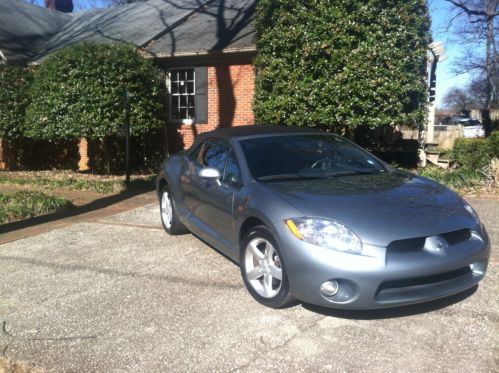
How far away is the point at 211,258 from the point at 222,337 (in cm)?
182

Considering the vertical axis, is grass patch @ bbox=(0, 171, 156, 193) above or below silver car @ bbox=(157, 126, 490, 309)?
below

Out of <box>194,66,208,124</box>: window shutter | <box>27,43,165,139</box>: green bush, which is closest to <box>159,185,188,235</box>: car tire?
<box>27,43,165,139</box>: green bush

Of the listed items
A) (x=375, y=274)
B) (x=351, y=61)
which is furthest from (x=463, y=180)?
(x=375, y=274)

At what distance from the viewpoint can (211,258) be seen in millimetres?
5293

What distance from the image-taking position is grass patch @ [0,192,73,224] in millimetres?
7711

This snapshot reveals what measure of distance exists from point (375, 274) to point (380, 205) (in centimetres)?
63

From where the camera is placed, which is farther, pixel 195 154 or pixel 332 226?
pixel 195 154

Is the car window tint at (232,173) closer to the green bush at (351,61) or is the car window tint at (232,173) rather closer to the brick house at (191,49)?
the green bush at (351,61)

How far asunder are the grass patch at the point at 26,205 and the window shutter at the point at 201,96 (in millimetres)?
5916

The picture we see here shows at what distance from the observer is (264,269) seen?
3.94 metres

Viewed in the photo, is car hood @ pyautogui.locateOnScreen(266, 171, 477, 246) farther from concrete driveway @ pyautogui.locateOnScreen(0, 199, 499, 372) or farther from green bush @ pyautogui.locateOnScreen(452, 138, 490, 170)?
green bush @ pyautogui.locateOnScreen(452, 138, 490, 170)

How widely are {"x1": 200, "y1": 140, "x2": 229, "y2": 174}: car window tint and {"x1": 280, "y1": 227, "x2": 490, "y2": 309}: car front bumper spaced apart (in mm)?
1722

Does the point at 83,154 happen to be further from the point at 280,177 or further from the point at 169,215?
the point at 280,177

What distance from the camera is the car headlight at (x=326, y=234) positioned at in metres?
3.39
